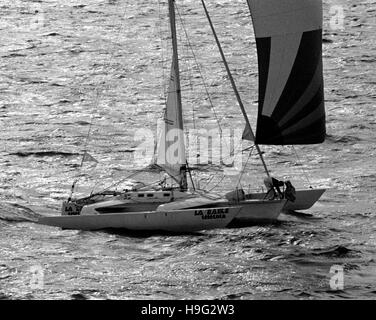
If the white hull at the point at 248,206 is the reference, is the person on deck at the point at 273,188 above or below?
above

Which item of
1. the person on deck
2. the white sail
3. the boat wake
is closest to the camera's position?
the person on deck

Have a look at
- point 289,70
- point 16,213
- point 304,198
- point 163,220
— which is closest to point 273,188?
point 304,198

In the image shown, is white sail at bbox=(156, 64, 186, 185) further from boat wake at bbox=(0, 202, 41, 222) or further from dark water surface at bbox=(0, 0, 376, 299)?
boat wake at bbox=(0, 202, 41, 222)

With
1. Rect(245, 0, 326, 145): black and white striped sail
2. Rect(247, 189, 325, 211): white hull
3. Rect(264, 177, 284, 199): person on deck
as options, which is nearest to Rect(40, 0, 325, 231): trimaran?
Rect(245, 0, 326, 145): black and white striped sail

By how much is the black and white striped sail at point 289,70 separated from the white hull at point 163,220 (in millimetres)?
3259

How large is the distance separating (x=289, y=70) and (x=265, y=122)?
7.11 ft

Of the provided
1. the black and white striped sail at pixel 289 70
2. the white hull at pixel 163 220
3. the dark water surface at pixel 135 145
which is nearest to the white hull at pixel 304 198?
the dark water surface at pixel 135 145

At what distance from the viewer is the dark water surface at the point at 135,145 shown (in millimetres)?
37219

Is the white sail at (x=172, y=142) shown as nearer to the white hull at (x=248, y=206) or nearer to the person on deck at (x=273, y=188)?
the white hull at (x=248, y=206)

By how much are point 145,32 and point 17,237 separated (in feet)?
127

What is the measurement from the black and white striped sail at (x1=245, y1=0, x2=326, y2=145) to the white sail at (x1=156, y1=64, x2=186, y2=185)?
3272 mm

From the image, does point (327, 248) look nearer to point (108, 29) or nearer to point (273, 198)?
point (273, 198)

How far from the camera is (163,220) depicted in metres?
42.2

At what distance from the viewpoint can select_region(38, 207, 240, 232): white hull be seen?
42125mm
